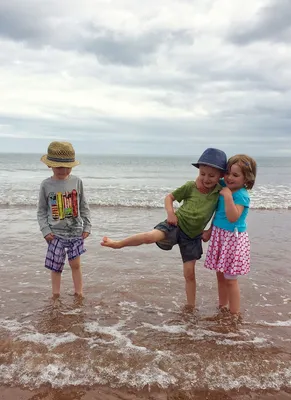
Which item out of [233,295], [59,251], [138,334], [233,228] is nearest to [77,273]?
[59,251]

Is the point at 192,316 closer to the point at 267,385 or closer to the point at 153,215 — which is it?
the point at 267,385

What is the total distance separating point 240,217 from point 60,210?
215 centimetres

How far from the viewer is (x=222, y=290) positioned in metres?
4.61

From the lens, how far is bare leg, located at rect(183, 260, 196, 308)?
4418 millimetres

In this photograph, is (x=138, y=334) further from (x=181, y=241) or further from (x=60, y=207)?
(x=60, y=207)

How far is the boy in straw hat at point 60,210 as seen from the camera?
445 cm

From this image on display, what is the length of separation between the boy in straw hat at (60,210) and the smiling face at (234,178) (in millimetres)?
1844

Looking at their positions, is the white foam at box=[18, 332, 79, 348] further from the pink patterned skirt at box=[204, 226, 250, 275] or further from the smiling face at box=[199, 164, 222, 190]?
the smiling face at box=[199, 164, 222, 190]

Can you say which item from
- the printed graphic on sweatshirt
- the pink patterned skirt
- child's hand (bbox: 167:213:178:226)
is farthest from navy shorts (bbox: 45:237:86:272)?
the pink patterned skirt

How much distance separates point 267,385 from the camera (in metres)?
3.02

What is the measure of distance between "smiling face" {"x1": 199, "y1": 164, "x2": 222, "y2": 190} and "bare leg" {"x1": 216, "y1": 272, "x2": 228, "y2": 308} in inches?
44.4

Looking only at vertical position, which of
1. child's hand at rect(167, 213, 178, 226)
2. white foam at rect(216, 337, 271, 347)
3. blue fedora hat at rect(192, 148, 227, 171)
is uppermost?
blue fedora hat at rect(192, 148, 227, 171)

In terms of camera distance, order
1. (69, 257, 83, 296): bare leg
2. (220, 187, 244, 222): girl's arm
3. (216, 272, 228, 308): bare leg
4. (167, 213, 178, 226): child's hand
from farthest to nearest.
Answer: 1. (69, 257, 83, 296): bare leg
2. (216, 272, 228, 308): bare leg
3. (167, 213, 178, 226): child's hand
4. (220, 187, 244, 222): girl's arm

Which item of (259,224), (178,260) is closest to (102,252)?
(178,260)
